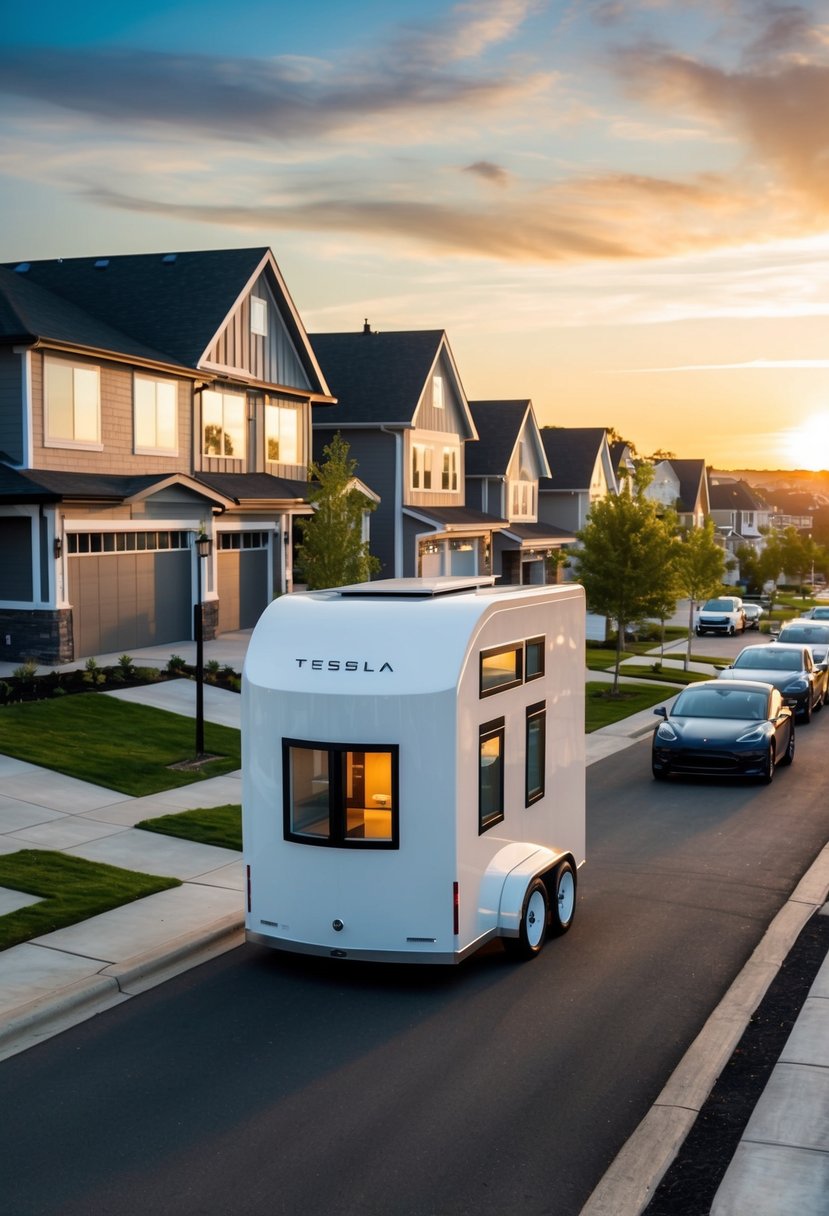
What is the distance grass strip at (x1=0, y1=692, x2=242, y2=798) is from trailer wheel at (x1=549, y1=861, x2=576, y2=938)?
7.45m

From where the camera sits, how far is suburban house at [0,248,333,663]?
26.7 m

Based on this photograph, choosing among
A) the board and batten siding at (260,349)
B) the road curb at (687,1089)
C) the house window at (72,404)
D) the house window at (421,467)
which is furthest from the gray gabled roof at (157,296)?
the road curb at (687,1089)

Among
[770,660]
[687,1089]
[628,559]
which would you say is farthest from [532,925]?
[628,559]

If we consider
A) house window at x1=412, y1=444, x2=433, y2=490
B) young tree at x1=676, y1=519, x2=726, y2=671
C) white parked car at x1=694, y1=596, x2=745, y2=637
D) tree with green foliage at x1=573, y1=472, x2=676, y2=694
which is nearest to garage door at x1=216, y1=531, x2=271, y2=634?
tree with green foliage at x1=573, y1=472, x2=676, y2=694

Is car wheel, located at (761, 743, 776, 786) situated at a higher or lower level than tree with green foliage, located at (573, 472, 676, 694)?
lower

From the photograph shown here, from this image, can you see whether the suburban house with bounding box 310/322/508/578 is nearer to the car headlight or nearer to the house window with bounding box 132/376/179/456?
the house window with bounding box 132/376/179/456

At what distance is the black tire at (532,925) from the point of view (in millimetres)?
10969

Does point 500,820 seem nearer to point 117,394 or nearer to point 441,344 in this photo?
point 117,394

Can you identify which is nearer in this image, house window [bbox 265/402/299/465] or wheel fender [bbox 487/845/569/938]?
wheel fender [bbox 487/845/569/938]

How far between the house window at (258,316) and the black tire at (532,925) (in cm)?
2685

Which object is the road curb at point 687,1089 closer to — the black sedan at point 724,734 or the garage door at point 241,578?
the black sedan at point 724,734

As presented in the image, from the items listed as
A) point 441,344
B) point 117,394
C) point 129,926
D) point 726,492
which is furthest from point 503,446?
point 726,492

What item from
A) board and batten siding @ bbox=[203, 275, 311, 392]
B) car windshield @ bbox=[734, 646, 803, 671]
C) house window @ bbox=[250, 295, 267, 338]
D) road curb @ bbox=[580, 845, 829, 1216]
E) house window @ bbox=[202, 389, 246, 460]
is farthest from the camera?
house window @ bbox=[250, 295, 267, 338]

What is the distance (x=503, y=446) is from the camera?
182ft
